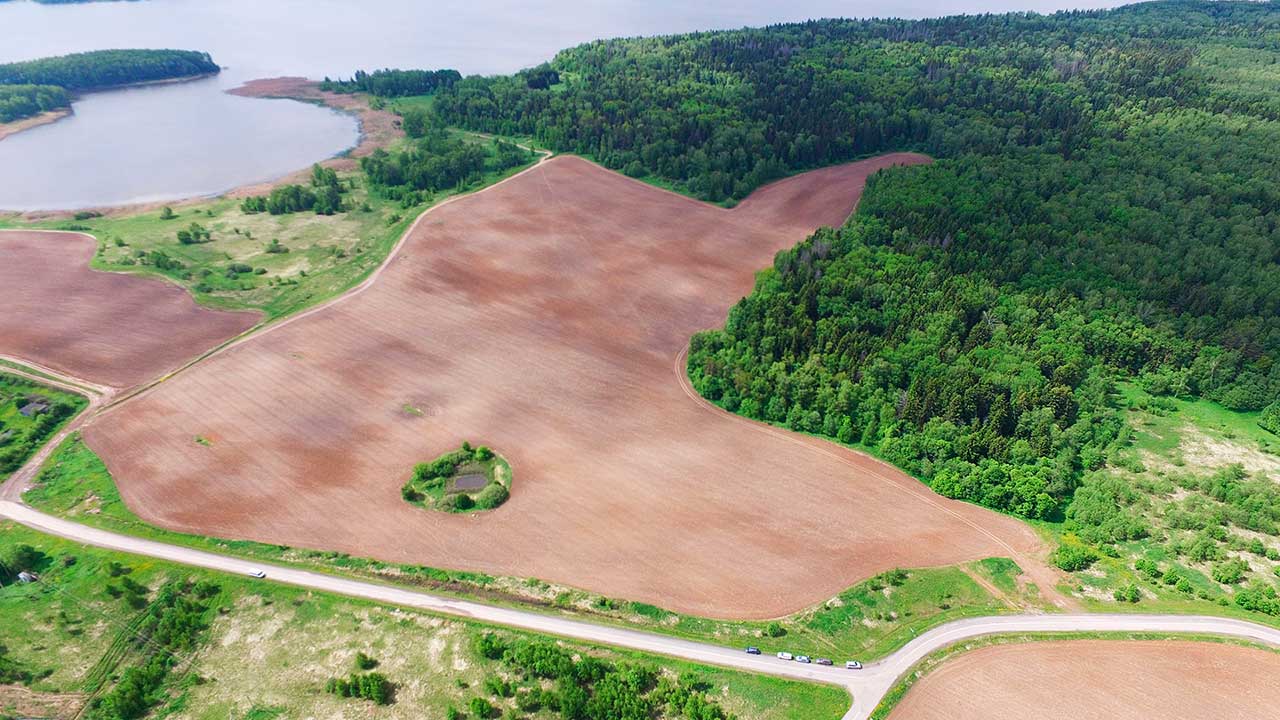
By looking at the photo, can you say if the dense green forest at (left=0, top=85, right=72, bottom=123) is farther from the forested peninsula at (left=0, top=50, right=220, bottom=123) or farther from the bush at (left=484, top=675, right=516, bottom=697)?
the bush at (left=484, top=675, right=516, bottom=697)

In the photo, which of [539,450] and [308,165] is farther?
[308,165]

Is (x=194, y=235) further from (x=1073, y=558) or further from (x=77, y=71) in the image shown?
(x=1073, y=558)

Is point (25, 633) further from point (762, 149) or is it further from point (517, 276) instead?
point (762, 149)

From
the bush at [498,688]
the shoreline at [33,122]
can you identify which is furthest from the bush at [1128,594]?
the shoreline at [33,122]

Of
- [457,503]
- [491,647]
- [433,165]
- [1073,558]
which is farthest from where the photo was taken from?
[433,165]

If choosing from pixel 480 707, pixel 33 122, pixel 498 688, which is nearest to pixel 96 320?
pixel 498 688

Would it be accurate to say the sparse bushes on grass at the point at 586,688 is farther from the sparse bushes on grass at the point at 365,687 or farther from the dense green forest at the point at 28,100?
the dense green forest at the point at 28,100

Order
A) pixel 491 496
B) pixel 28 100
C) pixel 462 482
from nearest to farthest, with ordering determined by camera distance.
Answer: pixel 491 496 → pixel 462 482 → pixel 28 100
